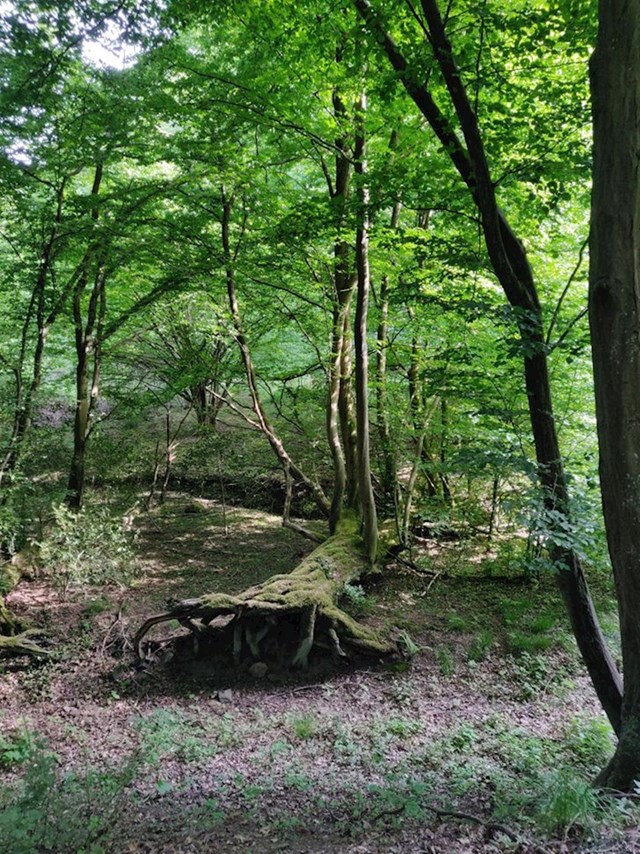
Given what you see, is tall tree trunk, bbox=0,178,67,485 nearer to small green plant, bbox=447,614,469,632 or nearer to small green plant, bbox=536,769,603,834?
small green plant, bbox=447,614,469,632

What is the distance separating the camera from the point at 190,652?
19.5ft

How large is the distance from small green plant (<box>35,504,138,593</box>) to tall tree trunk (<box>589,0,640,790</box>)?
6390 mm

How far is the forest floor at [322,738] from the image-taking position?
2.92m

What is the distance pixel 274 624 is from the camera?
5.95 metres

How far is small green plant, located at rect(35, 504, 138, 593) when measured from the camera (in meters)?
7.14

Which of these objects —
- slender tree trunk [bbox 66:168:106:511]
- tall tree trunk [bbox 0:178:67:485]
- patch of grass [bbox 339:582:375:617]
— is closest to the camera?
patch of grass [bbox 339:582:375:617]

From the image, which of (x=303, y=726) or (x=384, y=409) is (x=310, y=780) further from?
(x=384, y=409)

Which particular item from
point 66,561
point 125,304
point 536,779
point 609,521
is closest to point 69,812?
point 536,779

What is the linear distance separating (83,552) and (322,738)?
4.45 m

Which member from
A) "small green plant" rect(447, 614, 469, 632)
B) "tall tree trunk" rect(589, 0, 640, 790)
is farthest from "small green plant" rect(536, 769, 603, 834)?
"small green plant" rect(447, 614, 469, 632)

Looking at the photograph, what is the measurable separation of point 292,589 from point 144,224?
581 cm

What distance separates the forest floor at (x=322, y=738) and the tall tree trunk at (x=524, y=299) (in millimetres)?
858

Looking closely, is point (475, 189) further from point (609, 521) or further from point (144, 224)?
point (144, 224)

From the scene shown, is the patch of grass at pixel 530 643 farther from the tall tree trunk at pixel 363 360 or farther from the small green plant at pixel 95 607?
the small green plant at pixel 95 607
